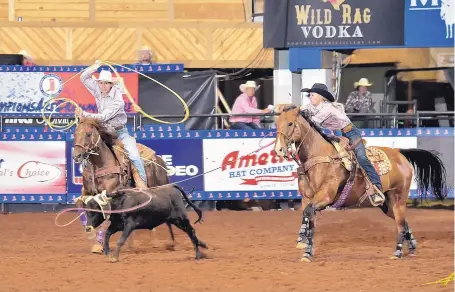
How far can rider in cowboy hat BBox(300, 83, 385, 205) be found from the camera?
1296 cm

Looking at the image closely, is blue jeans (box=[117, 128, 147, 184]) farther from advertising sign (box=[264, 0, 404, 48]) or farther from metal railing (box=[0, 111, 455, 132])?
advertising sign (box=[264, 0, 404, 48])

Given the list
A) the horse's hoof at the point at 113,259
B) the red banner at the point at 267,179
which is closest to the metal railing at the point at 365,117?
the red banner at the point at 267,179

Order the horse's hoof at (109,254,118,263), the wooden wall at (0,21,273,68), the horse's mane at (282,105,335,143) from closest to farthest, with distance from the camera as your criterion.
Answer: the horse's hoof at (109,254,118,263)
the horse's mane at (282,105,335,143)
the wooden wall at (0,21,273,68)

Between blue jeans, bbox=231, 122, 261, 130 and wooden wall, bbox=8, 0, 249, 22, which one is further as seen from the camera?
wooden wall, bbox=8, 0, 249, 22

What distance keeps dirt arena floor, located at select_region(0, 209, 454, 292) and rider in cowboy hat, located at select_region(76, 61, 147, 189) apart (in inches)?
43.8

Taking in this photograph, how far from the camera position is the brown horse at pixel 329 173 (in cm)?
1259

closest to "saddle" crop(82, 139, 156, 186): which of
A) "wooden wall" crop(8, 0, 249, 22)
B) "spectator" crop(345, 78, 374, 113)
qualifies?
"spectator" crop(345, 78, 374, 113)

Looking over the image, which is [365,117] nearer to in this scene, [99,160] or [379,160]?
[379,160]

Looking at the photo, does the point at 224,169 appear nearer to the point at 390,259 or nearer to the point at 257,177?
the point at 257,177

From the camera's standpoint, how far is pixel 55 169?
62.5 ft

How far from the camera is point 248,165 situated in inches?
747

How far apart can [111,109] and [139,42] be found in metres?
8.97

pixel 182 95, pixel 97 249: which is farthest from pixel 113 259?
pixel 182 95

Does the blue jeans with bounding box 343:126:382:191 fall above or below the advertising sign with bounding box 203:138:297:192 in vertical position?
above
